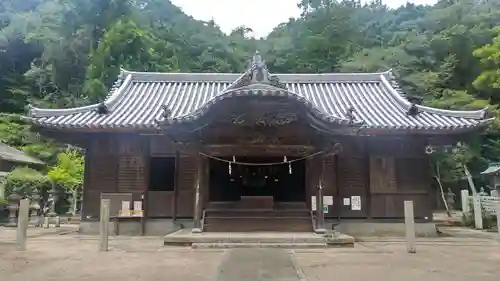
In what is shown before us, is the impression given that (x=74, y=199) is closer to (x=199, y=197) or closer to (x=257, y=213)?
(x=199, y=197)

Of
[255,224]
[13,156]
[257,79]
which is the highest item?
[257,79]

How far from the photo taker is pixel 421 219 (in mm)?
14445

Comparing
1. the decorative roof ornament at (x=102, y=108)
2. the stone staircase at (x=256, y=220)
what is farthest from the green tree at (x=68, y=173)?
the stone staircase at (x=256, y=220)

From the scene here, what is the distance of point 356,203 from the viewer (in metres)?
14.5

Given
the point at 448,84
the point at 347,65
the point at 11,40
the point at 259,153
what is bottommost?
the point at 259,153

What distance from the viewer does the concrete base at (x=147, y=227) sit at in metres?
14.3

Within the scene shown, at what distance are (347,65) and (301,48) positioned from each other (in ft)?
45.3

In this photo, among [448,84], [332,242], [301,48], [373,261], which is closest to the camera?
[373,261]

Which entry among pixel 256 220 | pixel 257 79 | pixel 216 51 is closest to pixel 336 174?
pixel 256 220

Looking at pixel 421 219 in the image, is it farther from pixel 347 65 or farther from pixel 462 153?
pixel 347 65

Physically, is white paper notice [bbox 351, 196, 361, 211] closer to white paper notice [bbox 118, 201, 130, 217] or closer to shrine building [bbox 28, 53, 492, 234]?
shrine building [bbox 28, 53, 492, 234]

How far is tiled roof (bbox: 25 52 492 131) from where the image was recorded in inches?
496

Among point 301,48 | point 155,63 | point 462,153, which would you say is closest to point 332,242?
point 462,153

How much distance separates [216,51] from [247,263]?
151ft
